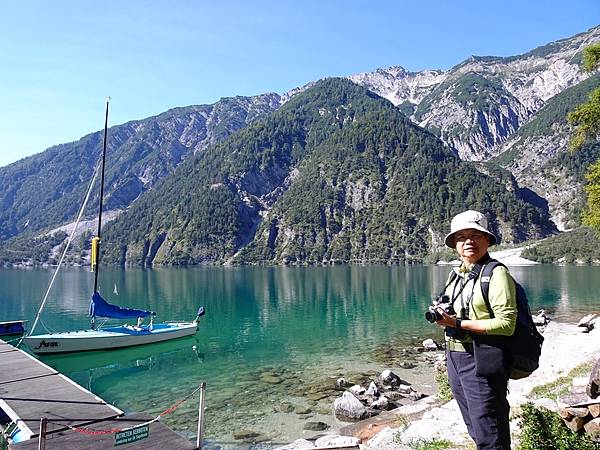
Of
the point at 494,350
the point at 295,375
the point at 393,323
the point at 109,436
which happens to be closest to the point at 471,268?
the point at 494,350

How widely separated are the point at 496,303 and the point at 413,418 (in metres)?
12.7

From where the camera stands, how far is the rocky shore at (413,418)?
10.3 meters

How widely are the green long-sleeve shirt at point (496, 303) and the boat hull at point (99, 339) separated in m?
32.4

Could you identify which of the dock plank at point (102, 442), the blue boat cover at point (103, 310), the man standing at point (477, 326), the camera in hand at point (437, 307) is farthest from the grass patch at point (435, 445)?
the blue boat cover at point (103, 310)

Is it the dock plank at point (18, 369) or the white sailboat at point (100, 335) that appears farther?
the white sailboat at point (100, 335)

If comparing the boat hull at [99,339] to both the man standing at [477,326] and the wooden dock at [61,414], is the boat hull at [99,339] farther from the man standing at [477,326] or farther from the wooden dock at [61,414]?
the man standing at [477,326]

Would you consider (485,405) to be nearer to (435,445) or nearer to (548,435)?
(548,435)

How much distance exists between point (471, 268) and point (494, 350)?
0.97m

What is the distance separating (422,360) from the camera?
96.5ft

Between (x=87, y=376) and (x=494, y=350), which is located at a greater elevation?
(x=494, y=350)

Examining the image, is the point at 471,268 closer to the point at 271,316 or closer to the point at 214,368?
the point at 214,368

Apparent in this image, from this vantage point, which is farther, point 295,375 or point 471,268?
point 295,375

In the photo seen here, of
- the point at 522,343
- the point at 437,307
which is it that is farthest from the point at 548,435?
the point at 437,307

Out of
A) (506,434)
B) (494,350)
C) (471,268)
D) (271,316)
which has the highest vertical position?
(471,268)
